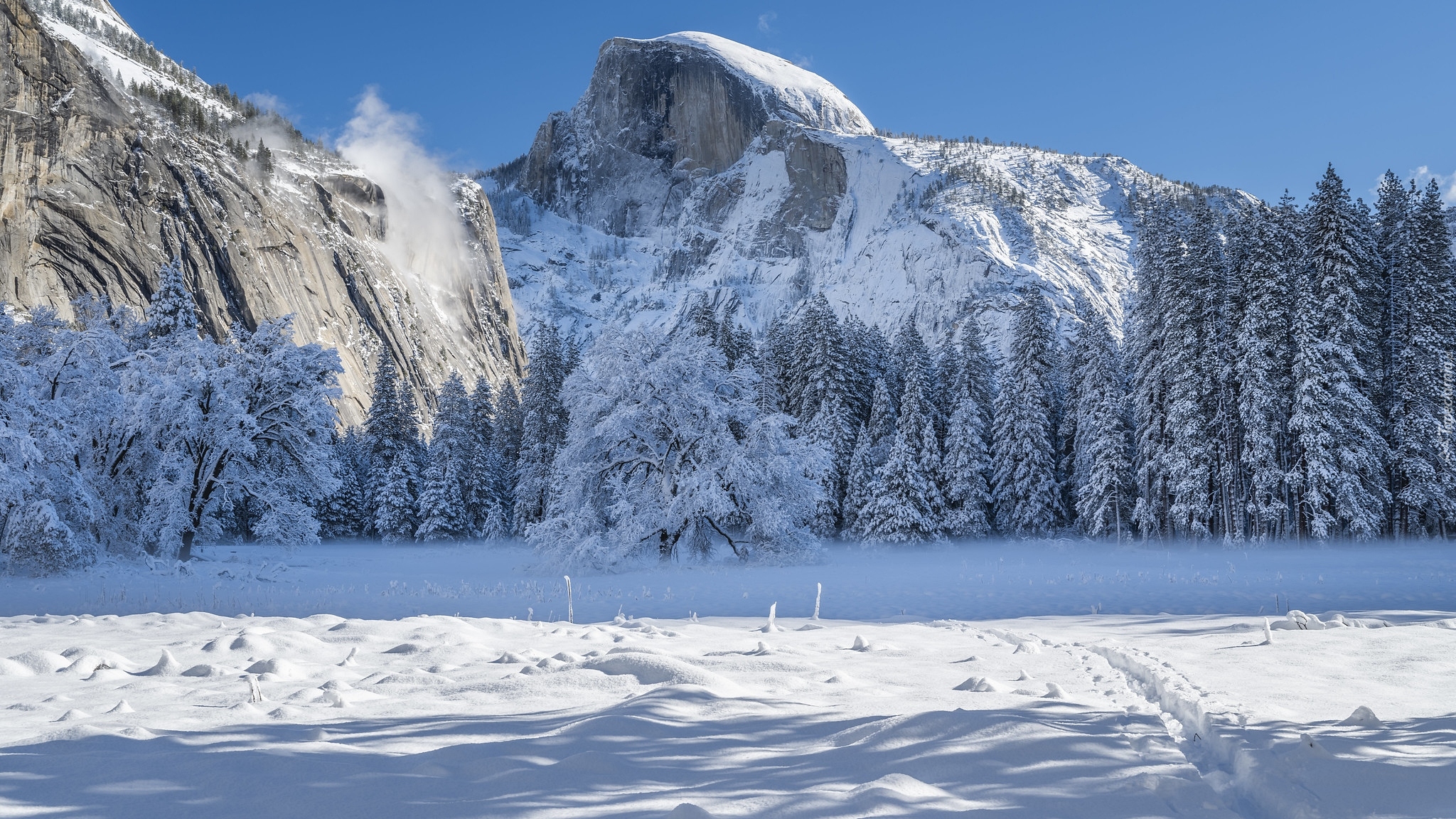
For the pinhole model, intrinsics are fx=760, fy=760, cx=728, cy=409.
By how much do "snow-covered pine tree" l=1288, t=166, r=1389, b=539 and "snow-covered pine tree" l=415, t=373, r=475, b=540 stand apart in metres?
39.6

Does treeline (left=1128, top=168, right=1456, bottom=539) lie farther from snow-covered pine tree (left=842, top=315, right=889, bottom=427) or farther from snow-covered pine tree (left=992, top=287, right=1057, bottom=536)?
snow-covered pine tree (left=842, top=315, right=889, bottom=427)

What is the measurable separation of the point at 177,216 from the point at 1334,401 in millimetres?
77017

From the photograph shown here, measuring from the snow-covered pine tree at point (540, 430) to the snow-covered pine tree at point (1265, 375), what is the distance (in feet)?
95.0

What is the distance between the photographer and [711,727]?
4551 mm

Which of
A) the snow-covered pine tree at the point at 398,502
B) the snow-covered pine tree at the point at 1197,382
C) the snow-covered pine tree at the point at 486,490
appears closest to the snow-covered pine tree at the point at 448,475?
the snow-covered pine tree at the point at 486,490

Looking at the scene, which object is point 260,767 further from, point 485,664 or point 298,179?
point 298,179

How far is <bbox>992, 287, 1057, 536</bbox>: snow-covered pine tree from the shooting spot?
3516cm

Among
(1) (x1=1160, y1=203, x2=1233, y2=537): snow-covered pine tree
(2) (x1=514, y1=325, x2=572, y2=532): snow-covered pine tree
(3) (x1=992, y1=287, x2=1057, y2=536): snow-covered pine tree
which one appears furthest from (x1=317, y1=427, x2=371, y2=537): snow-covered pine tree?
(1) (x1=1160, y1=203, x2=1233, y2=537): snow-covered pine tree

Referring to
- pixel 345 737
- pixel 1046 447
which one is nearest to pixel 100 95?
pixel 1046 447

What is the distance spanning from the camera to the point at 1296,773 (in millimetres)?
3635

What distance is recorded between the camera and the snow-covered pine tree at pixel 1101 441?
32.1 m

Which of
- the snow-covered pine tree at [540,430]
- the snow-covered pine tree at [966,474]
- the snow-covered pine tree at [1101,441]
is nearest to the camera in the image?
the snow-covered pine tree at [1101,441]

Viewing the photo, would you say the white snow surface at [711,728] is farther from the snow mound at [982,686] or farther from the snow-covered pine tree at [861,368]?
the snow-covered pine tree at [861,368]

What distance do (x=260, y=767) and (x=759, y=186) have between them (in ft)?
540
